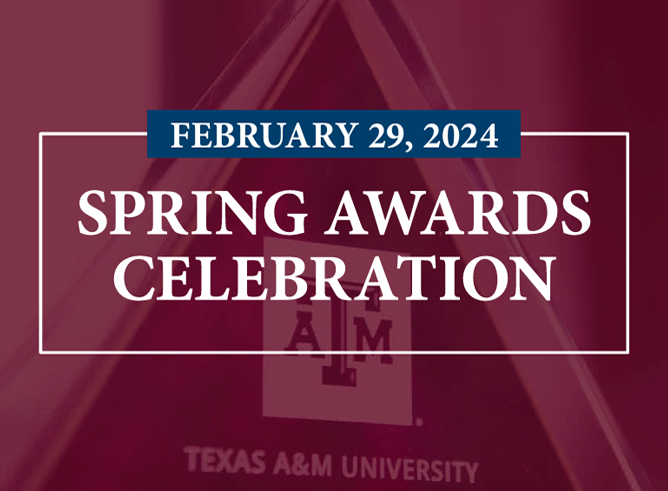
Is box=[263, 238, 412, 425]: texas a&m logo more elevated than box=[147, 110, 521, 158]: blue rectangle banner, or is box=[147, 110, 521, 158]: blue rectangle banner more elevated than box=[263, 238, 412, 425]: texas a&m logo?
box=[147, 110, 521, 158]: blue rectangle banner

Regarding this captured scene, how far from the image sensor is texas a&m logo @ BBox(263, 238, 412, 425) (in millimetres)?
925

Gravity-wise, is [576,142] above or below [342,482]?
above

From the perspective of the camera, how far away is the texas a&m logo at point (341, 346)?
3.03 ft

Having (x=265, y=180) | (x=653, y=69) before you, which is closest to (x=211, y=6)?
(x=265, y=180)

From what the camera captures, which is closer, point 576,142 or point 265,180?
point 265,180

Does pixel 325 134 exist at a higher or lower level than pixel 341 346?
higher

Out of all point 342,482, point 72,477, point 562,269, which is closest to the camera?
point 72,477

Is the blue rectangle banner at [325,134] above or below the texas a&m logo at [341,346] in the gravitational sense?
above

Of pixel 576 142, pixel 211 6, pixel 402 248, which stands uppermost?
pixel 211 6

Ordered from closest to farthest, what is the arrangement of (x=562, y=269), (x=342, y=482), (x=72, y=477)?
(x=72, y=477), (x=342, y=482), (x=562, y=269)

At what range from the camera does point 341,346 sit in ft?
3.11

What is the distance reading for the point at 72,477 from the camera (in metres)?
0.81

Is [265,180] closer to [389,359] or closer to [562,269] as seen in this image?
[389,359]

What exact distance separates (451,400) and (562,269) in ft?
0.64
